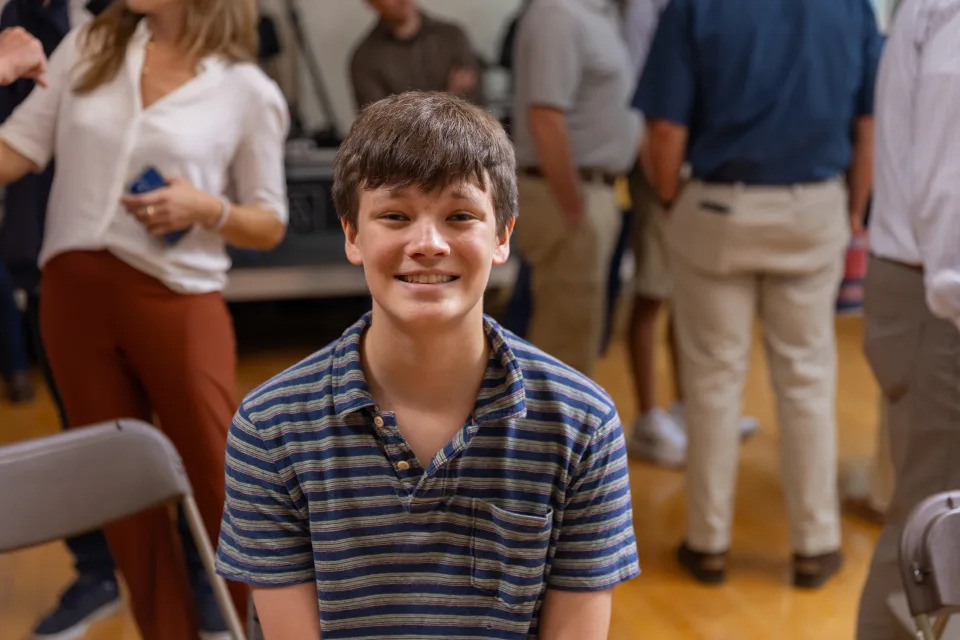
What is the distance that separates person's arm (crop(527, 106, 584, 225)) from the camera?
10.1ft

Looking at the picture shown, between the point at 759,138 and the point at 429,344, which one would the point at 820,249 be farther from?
the point at 429,344

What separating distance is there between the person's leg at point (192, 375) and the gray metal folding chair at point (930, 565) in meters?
1.17

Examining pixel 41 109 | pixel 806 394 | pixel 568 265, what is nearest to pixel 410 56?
pixel 568 265

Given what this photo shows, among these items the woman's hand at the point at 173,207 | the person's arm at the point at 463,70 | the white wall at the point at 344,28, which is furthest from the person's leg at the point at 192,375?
the white wall at the point at 344,28

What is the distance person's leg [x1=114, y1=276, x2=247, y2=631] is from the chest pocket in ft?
2.89

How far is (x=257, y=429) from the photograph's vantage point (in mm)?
1240

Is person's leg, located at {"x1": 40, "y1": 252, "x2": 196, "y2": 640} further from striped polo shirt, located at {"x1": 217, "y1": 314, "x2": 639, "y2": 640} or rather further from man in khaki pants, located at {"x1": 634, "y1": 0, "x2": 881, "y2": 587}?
man in khaki pants, located at {"x1": 634, "y1": 0, "x2": 881, "y2": 587}

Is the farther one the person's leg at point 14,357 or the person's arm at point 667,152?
the person's leg at point 14,357

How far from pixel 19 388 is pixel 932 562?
3501 mm

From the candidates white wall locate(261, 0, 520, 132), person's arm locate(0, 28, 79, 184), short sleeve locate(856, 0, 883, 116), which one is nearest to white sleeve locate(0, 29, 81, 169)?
person's arm locate(0, 28, 79, 184)

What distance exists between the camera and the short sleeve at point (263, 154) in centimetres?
201

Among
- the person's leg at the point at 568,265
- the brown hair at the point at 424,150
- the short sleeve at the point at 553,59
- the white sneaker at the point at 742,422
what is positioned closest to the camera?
the brown hair at the point at 424,150

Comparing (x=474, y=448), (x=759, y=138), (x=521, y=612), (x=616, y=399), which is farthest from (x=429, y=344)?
(x=616, y=399)

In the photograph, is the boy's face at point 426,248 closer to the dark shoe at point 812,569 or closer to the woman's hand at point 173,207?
the woman's hand at point 173,207
